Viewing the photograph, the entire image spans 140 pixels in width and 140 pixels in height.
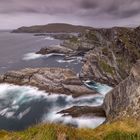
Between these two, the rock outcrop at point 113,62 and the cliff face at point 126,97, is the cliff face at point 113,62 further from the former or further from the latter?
the cliff face at point 126,97

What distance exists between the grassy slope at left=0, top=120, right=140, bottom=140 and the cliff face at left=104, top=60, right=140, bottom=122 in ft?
67.2

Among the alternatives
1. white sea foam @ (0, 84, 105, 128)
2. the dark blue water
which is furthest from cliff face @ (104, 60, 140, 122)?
white sea foam @ (0, 84, 105, 128)

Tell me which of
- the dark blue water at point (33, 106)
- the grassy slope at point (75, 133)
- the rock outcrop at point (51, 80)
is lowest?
the dark blue water at point (33, 106)

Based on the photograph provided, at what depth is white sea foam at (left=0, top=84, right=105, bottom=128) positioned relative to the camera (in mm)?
95438

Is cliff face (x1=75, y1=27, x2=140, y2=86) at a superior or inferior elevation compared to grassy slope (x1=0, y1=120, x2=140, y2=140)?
inferior

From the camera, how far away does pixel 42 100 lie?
389ft

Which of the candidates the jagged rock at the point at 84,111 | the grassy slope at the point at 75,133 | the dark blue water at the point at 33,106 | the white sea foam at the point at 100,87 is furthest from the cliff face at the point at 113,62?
the grassy slope at the point at 75,133

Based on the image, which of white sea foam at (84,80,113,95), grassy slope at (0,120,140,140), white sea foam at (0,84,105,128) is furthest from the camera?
white sea foam at (84,80,113,95)

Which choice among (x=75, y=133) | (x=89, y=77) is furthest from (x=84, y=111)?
(x=75, y=133)

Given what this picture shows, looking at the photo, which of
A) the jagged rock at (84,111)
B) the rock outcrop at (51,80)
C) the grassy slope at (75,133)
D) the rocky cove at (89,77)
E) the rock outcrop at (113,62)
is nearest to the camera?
the grassy slope at (75,133)

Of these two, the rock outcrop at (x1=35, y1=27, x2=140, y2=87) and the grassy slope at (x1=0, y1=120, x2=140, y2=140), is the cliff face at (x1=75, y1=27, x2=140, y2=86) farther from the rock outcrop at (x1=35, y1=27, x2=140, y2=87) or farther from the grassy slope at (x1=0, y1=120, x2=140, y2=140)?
the grassy slope at (x1=0, y1=120, x2=140, y2=140)

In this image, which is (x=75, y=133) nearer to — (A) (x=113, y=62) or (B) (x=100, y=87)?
(B) (x=100, y=87)

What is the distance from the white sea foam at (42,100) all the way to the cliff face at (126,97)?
18344 mm

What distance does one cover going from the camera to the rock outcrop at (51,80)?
416 ft
